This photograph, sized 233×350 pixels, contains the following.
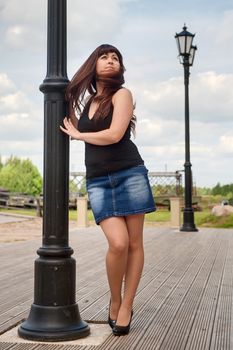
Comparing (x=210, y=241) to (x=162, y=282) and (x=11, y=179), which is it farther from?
(x=11, y=179)

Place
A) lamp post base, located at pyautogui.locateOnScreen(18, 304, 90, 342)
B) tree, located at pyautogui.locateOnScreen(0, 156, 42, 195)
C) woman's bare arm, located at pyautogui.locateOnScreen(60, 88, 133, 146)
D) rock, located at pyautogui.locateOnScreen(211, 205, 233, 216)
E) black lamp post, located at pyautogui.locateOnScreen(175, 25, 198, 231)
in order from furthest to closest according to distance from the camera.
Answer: tree, located at pyautogui.locateOnScreen(0, 156, 42, 195) < rock, located at pyautogui.locateOnScreen(211, 205, 233, 216) < black lamp post, located at pyautogui.locateOnScreen(175, 25, 198, 231) < lamp post base, located at pyautogui.locateOnScreen(18, 304, 90, 342) < woman's bare arm, located at pyautogui.locateOnScreen(60, 88, 133, 146)

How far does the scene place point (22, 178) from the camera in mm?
58250

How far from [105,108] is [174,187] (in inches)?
988

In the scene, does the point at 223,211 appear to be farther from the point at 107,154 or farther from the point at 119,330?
the point at 107,154

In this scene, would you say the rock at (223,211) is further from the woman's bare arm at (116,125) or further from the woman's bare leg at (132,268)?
the woman's bare arm at (116,125)

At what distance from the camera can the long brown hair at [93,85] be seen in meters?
4.07

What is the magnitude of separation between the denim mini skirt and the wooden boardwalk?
0.78m

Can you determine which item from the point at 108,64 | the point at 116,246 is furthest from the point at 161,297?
the point at 108,64

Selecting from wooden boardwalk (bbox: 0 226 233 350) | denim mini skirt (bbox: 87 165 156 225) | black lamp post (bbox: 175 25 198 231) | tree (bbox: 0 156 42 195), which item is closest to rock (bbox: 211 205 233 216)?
black lamp post (bbox: 175 25 198 231)

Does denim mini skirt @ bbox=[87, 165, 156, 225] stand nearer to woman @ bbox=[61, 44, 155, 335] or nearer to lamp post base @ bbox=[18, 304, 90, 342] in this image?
woman @ bbox=[61, 44, 155, 335]

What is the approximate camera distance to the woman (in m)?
3.99

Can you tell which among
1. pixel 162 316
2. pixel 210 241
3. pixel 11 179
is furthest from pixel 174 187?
pixel 11 179

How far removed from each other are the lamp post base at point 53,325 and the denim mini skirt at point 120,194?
63 cm

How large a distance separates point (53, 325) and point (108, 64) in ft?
5.39
